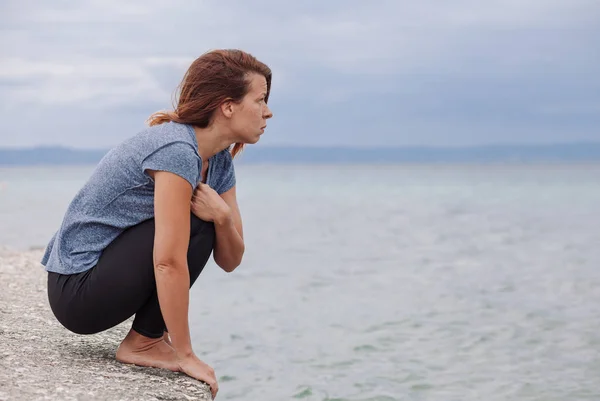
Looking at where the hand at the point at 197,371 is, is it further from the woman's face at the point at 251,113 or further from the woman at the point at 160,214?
the woman's face at the point at 251,113

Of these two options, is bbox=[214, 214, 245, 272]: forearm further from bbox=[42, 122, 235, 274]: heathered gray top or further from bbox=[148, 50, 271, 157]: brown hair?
bbox=[148, 50, 271, 157]: brown hair

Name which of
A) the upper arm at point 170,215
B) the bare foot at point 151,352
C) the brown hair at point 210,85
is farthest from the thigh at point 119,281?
the brown hair at point 210,85

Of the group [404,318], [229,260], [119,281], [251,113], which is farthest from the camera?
[404,318]

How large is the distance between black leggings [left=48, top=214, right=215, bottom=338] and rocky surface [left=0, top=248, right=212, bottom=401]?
21 centimetres

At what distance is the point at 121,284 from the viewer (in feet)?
9.87

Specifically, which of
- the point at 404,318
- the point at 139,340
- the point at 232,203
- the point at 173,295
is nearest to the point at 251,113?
the point at 232,203

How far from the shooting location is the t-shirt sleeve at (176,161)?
288 centimetres

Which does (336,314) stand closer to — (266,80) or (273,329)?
(273,329)

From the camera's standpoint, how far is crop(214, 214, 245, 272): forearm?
10.4 ft

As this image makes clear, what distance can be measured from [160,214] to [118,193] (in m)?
0.29

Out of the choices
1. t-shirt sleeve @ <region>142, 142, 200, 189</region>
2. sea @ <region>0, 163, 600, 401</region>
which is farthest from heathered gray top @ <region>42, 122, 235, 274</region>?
sea @ <region>0, 163, 600, 401</region>

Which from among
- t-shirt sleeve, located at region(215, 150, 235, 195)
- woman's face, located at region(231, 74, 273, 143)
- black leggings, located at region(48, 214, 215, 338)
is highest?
woman's face, located at region(231, 74, 273, 143)

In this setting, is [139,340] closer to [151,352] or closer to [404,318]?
[151,352]

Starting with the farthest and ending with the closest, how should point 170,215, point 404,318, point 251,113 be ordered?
point 404,318 < point 251,113 < point 170,215
